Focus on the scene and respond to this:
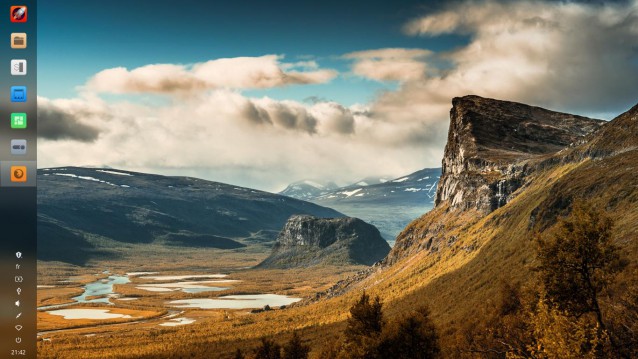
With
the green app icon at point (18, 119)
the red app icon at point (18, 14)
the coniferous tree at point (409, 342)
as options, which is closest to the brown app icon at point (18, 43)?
the red app icon at point (18, 14)

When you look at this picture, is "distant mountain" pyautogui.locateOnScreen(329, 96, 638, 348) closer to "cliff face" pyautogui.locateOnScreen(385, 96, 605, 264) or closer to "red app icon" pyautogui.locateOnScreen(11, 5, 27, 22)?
"cliff face" pyautogui.locateOnScreen(385, 96, 605, 264)

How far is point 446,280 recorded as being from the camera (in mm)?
116125

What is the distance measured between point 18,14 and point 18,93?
544 cm

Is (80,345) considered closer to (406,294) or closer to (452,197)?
(406,294)

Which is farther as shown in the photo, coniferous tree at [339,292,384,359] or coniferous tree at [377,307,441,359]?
coniferous tree at [377,307,441,359]

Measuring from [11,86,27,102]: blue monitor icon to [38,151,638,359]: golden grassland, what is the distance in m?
51.3

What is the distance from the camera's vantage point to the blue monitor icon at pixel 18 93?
113ft

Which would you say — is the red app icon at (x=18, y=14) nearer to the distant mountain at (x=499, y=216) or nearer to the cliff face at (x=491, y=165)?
the distant mountain at (x=499, y=216)

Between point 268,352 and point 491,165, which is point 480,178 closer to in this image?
point 491,165

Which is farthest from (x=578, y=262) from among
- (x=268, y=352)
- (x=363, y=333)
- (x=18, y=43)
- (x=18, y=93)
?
(x=268, y=352)

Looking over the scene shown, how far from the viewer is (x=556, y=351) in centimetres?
3319

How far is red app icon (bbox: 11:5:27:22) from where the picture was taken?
35812 millimetres

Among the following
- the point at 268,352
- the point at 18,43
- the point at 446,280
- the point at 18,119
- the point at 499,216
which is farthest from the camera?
the point at 499,216

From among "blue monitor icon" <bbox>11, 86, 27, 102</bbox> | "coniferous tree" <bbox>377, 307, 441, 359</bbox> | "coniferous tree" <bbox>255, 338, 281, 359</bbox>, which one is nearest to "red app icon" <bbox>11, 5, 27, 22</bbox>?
"blue monitor icon" <bbox>11, 86, 27, 102</bbox>
